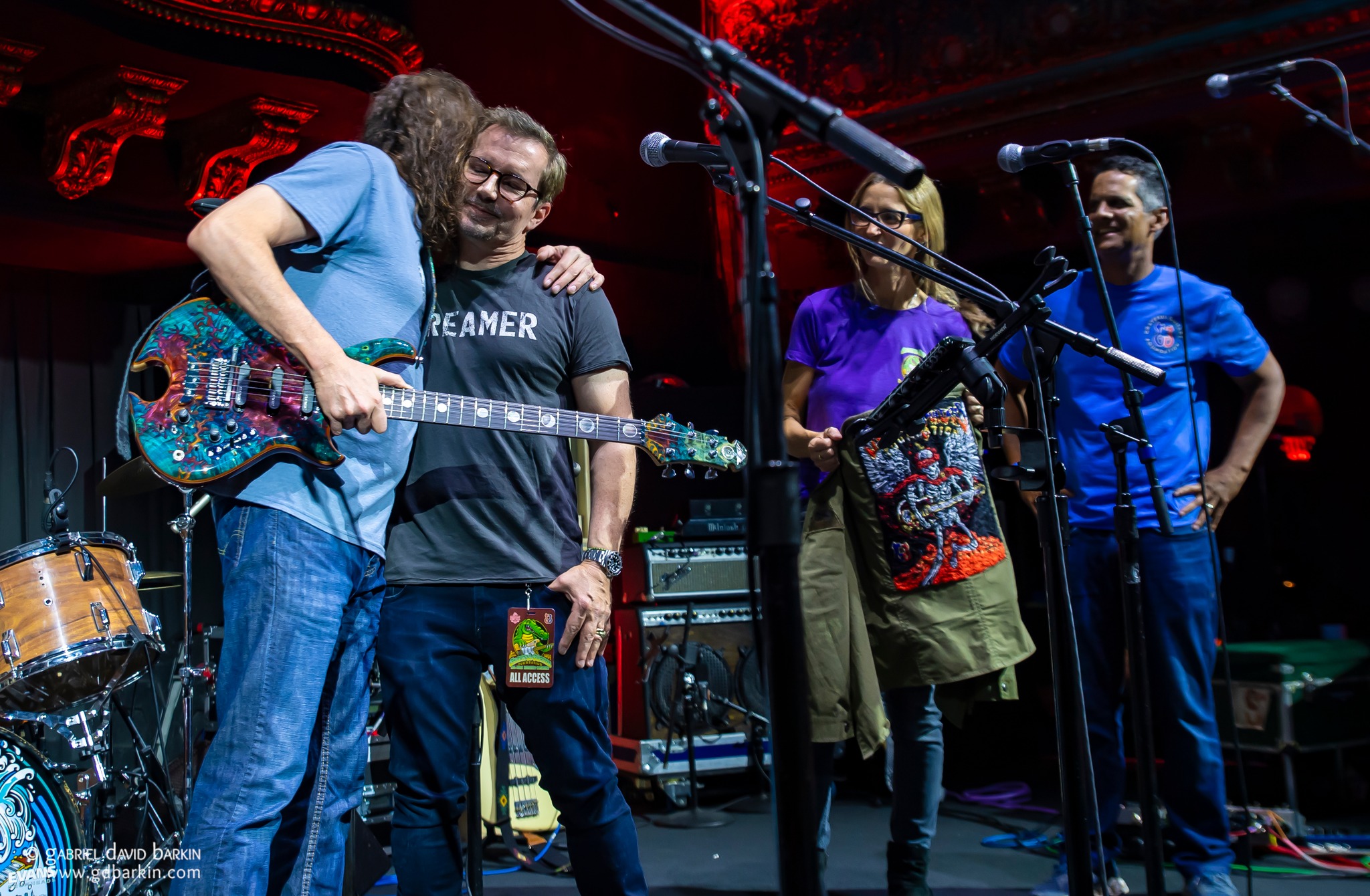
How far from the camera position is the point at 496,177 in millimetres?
2346

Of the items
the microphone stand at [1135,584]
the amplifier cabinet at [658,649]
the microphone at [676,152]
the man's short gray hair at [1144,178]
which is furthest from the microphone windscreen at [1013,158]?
the amplifier cabinet at [658,649]

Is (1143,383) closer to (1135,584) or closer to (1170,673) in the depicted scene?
(1170,673)

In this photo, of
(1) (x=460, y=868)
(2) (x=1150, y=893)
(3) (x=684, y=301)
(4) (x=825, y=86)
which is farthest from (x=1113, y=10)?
(1) (x=460, y=868)

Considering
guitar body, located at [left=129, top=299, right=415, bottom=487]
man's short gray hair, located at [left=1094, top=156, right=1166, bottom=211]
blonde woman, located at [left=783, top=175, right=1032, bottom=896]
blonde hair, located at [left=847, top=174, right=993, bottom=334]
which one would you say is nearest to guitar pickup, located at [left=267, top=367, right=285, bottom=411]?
guitar body, located at [left=129, top=299, right=415, bottom=487]

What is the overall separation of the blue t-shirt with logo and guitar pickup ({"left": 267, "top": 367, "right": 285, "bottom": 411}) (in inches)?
86.5

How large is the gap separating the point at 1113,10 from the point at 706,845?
4.16 meters

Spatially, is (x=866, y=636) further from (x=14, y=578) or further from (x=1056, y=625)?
(x=14, y=578)

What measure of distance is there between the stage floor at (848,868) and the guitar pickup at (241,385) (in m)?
2.47

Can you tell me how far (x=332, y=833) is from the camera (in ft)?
6.88

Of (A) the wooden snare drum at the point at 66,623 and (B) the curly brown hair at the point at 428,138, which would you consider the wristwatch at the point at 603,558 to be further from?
(A) the wooden snare drum at the point at 66,623

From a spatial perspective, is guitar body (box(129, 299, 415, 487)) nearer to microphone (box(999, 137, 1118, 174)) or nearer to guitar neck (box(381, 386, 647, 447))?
guitar neck (box(381, 386, 647, 447))

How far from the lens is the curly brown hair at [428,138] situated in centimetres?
227

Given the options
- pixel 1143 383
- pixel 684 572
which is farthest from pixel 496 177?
pixel 684 572

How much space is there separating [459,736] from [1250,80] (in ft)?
7.85
